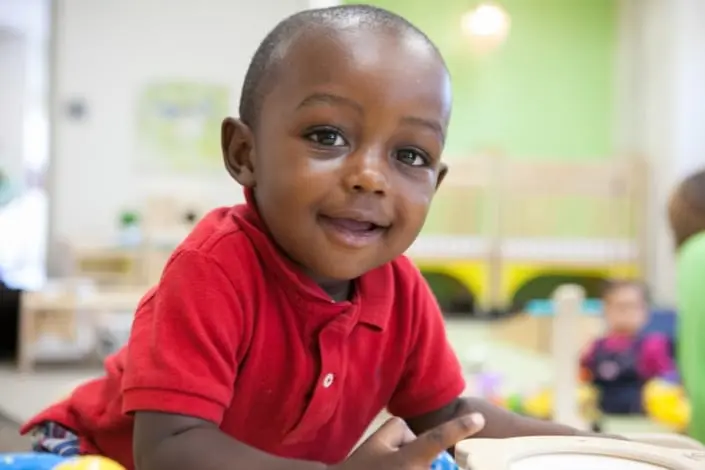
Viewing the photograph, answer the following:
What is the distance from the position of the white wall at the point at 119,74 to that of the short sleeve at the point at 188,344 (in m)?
3.37

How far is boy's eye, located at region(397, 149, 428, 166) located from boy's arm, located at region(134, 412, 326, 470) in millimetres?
181

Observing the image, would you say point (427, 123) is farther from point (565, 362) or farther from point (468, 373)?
point (468, 373)

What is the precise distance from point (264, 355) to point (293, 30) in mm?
196

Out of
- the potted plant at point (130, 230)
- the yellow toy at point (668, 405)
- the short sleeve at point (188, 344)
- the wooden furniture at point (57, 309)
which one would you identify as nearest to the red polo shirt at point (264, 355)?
the short sleeve at point (188, 344)

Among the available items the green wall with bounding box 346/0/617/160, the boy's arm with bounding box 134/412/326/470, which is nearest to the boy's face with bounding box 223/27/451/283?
the boy's arm with bounding box 134/412/326/470

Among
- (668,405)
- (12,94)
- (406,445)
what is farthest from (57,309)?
(12,94)

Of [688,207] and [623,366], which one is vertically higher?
[688,207]

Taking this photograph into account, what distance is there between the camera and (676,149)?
366 cm

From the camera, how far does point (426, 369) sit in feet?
2.03

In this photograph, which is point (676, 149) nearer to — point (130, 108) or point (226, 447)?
point (130, 108)

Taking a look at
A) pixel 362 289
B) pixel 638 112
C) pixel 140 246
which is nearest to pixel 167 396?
pixel 362 289

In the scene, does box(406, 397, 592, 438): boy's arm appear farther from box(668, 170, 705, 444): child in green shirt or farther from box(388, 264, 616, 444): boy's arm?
box(668, 170, 705, 444): child in green shirt

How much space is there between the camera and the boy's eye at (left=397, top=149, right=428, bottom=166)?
498mm

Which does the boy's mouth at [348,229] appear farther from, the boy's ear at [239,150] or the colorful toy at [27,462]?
the colorful toy at [27,462]
